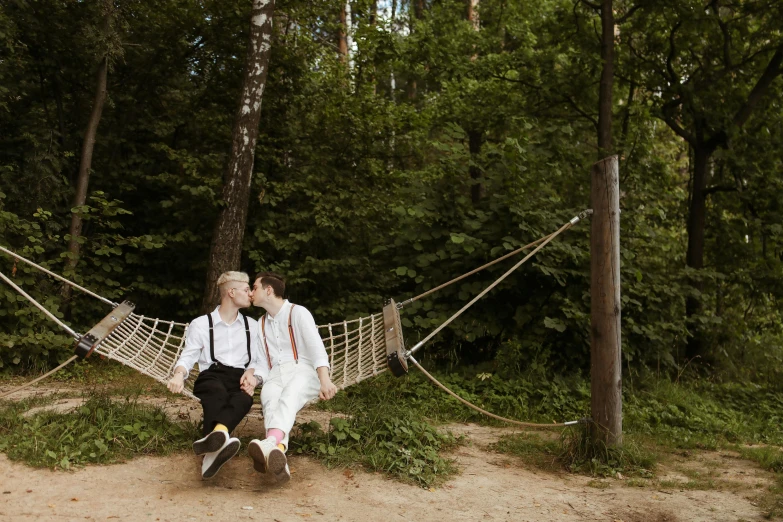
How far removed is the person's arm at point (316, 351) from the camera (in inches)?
147

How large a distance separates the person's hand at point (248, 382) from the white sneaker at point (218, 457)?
1.49 ft

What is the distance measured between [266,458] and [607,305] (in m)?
2.10

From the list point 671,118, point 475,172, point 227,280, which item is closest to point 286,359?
point 227,280

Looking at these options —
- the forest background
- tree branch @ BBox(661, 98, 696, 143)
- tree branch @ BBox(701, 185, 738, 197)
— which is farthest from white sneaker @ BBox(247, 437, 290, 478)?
tree branch @ BBox(661, 98, 696, 143)

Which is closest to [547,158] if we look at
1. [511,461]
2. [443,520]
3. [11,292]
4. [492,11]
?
[511,461]

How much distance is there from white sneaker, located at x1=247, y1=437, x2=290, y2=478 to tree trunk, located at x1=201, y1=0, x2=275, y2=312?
3293mm

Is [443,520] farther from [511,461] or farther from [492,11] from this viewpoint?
[492,11]

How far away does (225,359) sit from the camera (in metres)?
3.98

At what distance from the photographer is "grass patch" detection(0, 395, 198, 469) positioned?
3.68 metres

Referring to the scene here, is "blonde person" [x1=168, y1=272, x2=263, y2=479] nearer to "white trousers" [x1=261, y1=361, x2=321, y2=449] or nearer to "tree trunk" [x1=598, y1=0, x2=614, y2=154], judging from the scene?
"white trousers" [x1=261, y1=361, x2=321, y2=449]

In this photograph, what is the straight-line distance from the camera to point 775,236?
7.38 metres

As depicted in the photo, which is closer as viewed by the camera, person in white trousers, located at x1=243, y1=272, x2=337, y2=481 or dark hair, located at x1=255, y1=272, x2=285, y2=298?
person in white trousers, located at x1=243, y1=272, x2=337, y2=481

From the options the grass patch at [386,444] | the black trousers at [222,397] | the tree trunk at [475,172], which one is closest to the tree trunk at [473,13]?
the tree trunk at [475,172]

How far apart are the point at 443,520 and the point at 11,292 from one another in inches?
174
